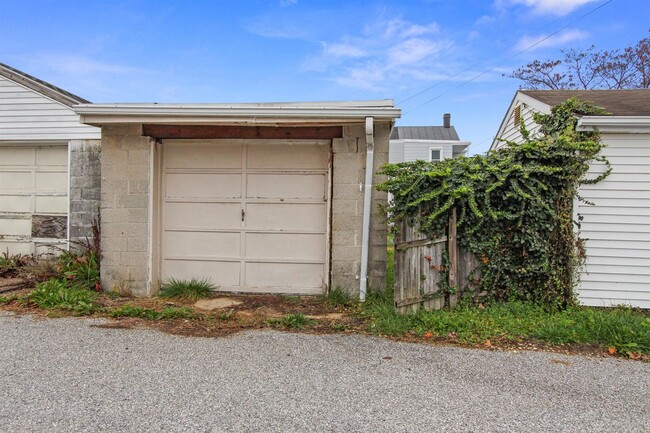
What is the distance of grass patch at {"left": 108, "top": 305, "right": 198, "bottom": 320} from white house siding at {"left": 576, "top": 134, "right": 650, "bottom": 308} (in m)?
4.92

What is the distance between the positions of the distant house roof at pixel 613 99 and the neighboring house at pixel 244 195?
3.54 metres

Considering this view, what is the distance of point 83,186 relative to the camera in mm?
6797

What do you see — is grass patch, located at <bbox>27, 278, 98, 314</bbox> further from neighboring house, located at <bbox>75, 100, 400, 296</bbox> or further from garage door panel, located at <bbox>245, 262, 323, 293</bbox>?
garage door panel, located at <bbox>245, 262, 323, 293</bbox>

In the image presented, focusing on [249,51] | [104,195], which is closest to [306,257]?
[104,195]

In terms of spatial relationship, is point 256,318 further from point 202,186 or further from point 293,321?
point 202,186

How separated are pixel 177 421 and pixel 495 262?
3808mm

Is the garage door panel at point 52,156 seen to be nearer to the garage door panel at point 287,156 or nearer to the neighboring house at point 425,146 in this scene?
the garage door panel at point 287,156

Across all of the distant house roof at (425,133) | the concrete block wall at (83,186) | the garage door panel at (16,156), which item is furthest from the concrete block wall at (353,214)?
the distant house roof at (425,133)

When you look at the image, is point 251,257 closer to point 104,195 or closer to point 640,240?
point 104,195

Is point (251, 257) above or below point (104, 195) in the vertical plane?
below

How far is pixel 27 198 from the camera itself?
7.13 metres

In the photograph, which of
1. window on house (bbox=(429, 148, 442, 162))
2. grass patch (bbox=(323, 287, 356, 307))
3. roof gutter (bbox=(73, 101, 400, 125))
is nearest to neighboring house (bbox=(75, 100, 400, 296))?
roof gutter (bbox=(73, 101, 400, 125))

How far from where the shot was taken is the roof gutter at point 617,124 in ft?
16.1

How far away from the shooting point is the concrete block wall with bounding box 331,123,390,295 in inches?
206
